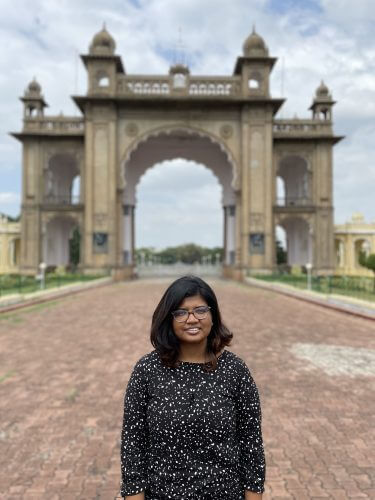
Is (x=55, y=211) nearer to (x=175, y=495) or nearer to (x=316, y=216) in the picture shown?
(x=316, y=216)

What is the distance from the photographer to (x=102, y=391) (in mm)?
5367

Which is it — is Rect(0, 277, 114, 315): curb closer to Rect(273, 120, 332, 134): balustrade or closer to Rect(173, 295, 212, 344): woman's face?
Rect(173, 295, 212, 344): woman's face

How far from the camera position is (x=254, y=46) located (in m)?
29.1

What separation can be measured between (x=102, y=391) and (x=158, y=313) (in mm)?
3945

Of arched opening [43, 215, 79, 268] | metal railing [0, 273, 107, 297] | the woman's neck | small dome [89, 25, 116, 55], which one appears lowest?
metal railing [0, 273, 107, 297]

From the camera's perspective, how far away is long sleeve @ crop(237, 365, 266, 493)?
5.86 feet

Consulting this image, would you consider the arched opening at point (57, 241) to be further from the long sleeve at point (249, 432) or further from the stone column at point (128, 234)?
the long sleeve at point (249, 432)

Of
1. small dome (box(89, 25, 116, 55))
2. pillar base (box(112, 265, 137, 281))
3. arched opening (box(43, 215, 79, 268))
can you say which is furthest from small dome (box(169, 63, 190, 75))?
pillar base (box(112, 265, 137, 281))

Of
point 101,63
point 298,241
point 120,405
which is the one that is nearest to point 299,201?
point 298,241

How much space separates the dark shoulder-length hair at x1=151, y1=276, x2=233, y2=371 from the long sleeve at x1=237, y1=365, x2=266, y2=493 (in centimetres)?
16

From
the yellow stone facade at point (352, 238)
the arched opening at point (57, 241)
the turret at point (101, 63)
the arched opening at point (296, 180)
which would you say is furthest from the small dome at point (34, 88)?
the yellow stone facade at point (352, 238)

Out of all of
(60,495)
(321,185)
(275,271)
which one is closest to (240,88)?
(321,185)

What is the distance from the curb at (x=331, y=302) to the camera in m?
11.9

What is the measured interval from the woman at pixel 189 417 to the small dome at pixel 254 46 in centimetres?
3062
